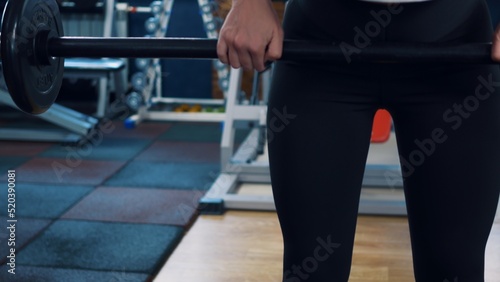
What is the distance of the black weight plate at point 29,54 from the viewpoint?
3.01 feet

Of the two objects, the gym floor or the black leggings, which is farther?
the gym floor

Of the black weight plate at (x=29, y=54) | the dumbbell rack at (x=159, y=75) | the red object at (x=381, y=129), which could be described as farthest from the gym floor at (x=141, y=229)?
the black weight plate at (x=29, y=54)

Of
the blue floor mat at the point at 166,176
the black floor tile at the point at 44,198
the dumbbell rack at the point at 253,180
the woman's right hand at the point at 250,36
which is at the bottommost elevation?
the blue floor mat at the point at 166,176

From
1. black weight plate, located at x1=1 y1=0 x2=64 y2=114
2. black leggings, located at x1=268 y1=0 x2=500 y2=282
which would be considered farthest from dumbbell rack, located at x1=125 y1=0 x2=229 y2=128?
black leggings, located at x1=268 y1=0 x2=500 y2=282

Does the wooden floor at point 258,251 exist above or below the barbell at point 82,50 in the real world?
below

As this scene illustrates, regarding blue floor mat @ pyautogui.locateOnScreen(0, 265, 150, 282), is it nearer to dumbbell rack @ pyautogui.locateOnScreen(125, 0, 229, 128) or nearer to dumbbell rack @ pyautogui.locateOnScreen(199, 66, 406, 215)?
dumbbell rack @ pyautogui.locateOnScreen(199, 66, 406, 215)

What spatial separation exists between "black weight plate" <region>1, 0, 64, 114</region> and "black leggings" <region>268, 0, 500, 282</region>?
378mm

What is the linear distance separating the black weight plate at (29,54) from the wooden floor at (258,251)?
1.02 m

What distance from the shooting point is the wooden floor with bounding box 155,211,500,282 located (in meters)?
1.94

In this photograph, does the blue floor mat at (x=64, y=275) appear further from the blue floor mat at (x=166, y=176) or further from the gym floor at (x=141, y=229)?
the blue floor mat at (x=166, y=176)

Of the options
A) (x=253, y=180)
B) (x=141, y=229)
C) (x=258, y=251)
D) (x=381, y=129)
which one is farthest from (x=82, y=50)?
(x=253, y=180)

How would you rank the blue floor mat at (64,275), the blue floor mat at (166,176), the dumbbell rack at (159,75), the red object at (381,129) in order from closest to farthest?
the blue floor mat at (64,275), the red object at (381,129), the blue floor mat at (166,176), the dumbbell rack at (159,75)

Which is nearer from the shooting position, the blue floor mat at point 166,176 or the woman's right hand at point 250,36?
Result: the woman's right hand at point 250,36

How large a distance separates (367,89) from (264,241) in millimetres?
1396
